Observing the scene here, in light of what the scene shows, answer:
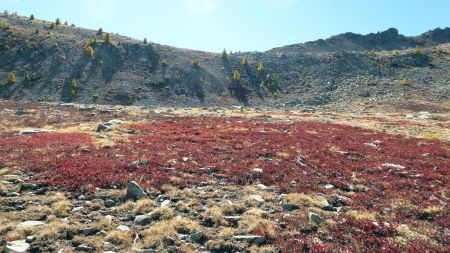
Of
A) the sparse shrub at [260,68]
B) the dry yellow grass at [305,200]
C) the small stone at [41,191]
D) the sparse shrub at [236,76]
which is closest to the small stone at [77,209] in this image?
the small stone at [41,191]

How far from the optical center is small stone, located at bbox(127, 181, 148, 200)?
14562mm

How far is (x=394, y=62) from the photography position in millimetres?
105688

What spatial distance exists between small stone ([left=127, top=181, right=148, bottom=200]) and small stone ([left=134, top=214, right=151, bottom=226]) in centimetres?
202

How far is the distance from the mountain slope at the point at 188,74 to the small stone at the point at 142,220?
201 ft

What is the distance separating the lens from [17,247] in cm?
987

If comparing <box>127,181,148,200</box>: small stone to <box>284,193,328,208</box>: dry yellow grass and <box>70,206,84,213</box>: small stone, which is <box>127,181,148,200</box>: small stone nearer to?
<box>70,206,84,213</box>: small stone

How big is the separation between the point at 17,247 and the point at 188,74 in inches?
3197

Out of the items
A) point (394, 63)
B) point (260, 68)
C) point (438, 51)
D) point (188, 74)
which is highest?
point (438, 51)

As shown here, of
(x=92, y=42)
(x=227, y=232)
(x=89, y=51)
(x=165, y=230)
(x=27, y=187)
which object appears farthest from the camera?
(x=92, y=42)

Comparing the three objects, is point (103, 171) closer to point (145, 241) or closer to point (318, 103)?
point (145, 241)

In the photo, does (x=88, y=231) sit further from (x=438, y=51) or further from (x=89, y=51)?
(x=438, y=51)

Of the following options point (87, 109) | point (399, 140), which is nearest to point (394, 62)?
point (399, 140)

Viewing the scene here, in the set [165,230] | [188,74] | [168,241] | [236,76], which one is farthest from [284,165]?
[236,76]

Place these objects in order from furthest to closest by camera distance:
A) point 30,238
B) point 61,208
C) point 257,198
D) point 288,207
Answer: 1. point 257,198
2. point 288,207
3. point 61,208
4. point 30,238
